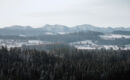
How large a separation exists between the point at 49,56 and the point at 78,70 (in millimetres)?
40062

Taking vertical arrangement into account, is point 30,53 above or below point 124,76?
above

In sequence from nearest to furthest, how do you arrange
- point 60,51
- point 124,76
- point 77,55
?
point 124,76 → point 77,55 → point 60,51

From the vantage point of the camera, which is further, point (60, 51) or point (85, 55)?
point (60, 51)

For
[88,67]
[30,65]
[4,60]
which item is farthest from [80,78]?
[4,60]

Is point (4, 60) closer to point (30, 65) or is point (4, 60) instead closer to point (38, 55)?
point (30, 65)

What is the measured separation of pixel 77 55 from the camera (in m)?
163

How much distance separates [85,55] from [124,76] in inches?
2292

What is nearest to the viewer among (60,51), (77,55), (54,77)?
(54,77)

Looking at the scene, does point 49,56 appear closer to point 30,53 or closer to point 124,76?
point 30,53

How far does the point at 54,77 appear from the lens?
103 m

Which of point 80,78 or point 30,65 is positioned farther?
point 30,65

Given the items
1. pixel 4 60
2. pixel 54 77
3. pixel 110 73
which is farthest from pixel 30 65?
pixel 110 73

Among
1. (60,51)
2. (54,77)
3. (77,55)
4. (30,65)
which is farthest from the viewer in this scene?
(60,51)

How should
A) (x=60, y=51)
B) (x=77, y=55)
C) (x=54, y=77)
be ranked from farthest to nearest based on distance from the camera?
(x=60, y=51), (x=77, y=55), (x=54, y=77)
